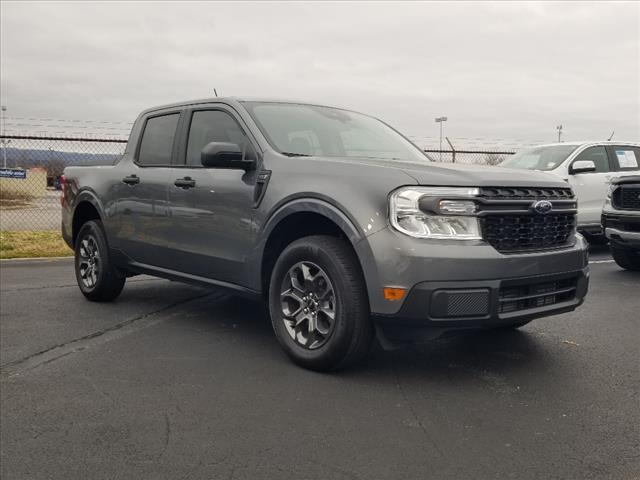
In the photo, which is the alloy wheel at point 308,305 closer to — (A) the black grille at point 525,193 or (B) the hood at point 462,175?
(B) the hood at point 462,175

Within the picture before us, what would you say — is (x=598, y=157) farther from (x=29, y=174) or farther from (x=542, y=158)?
(x=29, y=174)

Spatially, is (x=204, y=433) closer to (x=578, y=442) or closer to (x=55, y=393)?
(x=55, y=393)

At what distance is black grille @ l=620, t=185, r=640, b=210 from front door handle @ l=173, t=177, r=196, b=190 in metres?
5.50

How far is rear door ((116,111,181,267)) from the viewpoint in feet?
17.4

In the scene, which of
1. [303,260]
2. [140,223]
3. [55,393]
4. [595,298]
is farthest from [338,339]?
[595,298]

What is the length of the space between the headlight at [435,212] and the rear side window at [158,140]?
250 centimetres

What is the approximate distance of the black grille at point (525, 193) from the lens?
145 inches

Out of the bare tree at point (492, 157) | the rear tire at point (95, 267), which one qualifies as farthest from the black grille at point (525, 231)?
the bare tree at point (492, 157)

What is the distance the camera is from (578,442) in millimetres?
2977

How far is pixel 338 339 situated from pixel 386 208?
2.75ft

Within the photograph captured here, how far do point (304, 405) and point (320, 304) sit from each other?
2.39 ft

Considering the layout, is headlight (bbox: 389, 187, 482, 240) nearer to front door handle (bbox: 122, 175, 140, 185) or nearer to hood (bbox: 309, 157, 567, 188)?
hood (bbox: 309, 157, 567, 188)

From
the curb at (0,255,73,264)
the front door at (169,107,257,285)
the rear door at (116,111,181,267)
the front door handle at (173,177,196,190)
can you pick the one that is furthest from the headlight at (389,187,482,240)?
the curb at (0,255,73,264)

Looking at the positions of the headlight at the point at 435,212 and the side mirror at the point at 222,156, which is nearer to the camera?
the headlight at the point at 435,212
